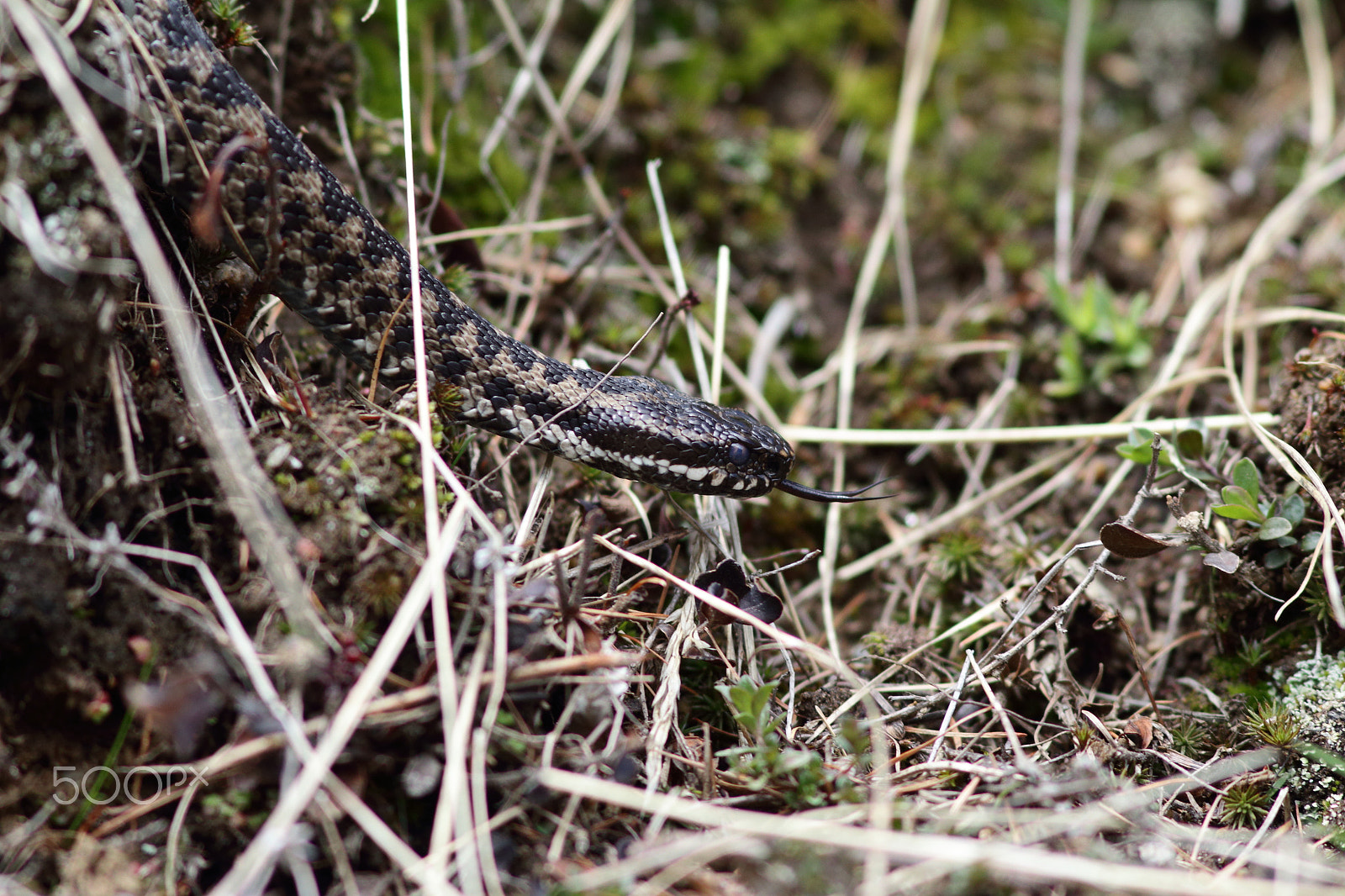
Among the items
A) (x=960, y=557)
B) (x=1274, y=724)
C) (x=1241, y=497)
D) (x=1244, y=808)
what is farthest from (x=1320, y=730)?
(x=960, y=557)

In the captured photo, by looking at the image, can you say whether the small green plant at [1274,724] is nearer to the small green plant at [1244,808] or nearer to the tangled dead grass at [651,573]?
the tangled dead grass at [651,573]

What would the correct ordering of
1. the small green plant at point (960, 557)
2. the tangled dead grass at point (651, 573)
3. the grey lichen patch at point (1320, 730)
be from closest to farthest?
the tangled dead grass at point (651, 573) → the grey lichen patch at point (1320, 730) → the small green plant at point (960, 557)

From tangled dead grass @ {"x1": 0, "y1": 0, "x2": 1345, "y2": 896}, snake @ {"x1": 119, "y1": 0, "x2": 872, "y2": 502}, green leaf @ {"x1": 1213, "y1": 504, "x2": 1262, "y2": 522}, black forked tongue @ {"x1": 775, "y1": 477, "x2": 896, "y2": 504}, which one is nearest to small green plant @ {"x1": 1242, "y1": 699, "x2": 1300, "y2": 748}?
tangled dead grass @ {"x1": 0, "y1": 0, "x2": 1345, "y2": 896}

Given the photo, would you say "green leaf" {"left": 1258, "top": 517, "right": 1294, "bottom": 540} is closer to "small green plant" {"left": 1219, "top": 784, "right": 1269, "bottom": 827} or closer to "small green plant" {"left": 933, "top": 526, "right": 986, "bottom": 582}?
"small green plant" {"left": 1219, "top": 784, "right": 1269, "bottom": 827}

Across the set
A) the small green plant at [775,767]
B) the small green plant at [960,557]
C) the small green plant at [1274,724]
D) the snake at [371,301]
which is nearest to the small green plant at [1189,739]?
the small green plant at [1274,724]

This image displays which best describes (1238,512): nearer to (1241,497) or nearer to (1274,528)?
(1241,497)

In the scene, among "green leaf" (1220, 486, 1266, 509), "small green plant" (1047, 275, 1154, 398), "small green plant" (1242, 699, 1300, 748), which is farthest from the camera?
"small green plant" (1047, 275, 1154, 398)
